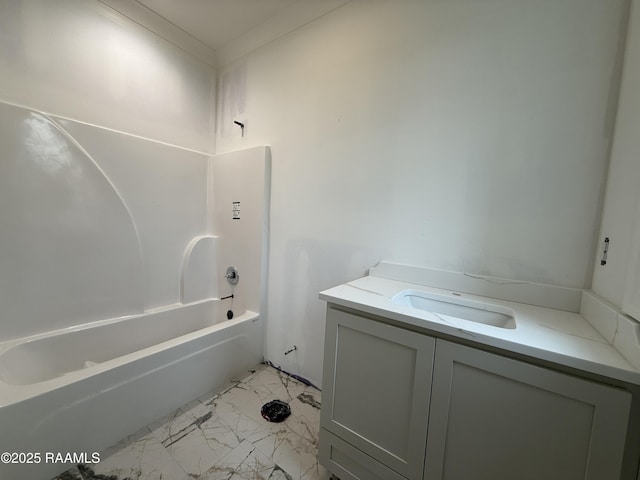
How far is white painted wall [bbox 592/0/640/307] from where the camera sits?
76cm

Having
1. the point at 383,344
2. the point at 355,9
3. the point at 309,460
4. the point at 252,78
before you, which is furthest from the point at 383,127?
the point at 309,460

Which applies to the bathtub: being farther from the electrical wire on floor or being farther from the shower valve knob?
the shower valve knob

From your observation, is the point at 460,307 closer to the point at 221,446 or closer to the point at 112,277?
the point at 221,446

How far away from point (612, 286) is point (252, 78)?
253 cm

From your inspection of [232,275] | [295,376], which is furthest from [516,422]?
[232,275]

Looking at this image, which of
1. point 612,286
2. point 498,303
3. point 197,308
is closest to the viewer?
point 612,286

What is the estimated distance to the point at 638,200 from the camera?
701 mm

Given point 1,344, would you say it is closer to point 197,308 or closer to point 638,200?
point 197,308

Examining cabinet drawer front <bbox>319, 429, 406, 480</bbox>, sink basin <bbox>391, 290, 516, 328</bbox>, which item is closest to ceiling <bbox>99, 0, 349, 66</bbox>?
sink basin <bbox>391, 290, 516, 328</bbox>

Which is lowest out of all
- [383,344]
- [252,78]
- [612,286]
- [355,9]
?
[383,344]

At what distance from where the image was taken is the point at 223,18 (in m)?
1.87

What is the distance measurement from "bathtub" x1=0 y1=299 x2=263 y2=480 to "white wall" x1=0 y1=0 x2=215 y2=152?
1484mm

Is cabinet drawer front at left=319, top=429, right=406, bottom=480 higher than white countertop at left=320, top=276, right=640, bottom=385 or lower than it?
lower

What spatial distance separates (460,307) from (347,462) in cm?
86
